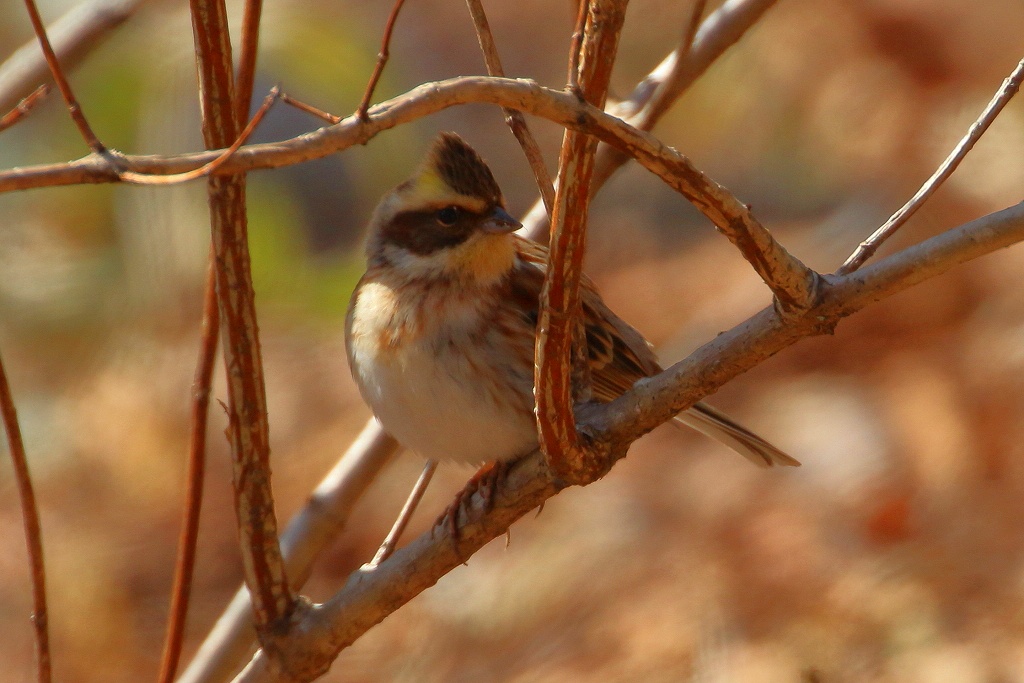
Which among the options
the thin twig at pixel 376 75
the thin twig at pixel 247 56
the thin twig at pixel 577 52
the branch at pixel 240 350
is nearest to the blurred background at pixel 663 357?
the thin twig at pixel 247 56

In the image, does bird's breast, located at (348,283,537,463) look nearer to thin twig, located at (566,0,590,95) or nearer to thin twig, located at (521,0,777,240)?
thin twig, located at (521,0,777,240)

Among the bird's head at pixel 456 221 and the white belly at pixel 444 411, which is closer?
the white belly at pixel 444 411

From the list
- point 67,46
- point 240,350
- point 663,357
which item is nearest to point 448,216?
point 240,350

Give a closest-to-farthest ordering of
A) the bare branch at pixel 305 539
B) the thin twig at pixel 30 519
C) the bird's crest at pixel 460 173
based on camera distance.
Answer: the thin twig at pixel 30 519
the bird's crest at pixel 460 173
the bare branch at pixel 305 539

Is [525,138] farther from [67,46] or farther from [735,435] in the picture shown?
[67,46]

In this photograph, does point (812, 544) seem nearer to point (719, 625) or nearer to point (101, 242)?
point (719, 625)

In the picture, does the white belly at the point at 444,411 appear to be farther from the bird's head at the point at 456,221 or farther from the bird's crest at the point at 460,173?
the bird's crest at the point at 460,173

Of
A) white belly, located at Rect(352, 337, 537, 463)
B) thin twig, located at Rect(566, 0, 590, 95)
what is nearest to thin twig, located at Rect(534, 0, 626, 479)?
thin twig, located at Rect(566, 0, 590, 95)
